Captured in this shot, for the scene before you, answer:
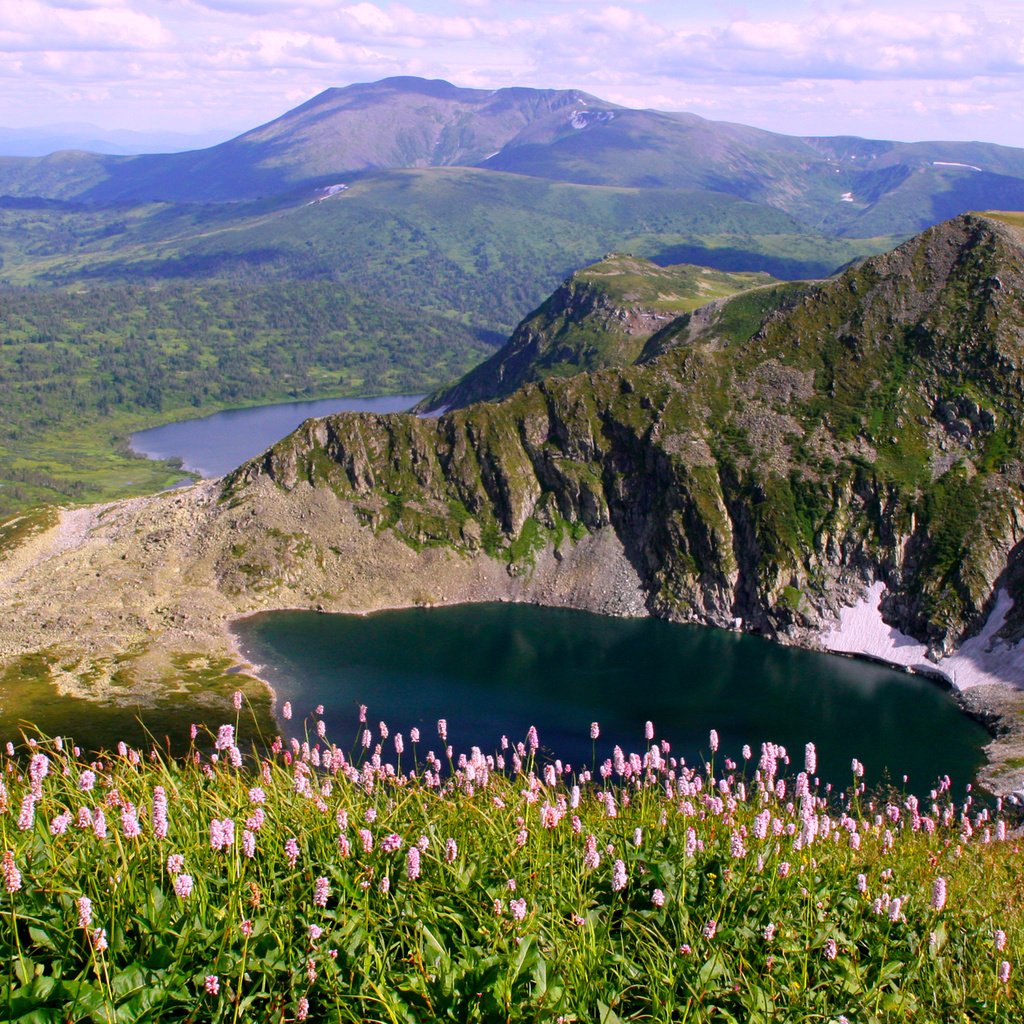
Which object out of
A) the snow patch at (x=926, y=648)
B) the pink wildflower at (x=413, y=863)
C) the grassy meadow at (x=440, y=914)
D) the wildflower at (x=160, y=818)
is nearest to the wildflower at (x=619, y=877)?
the grassy meadow at (x=440, y=914)

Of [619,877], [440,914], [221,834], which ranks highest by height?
[221,834]

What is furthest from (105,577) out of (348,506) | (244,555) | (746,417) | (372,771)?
(372,771)

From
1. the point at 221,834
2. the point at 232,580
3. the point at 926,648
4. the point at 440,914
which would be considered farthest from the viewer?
the point at 232,580

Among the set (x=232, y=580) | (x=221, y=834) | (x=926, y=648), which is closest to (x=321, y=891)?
(x=221, y=834)

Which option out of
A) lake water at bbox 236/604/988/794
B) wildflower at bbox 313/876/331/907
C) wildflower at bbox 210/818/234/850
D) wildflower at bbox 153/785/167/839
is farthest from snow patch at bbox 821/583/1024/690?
wildflower at bbox 153/785/167/839

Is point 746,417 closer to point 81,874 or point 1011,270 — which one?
point 1011,270

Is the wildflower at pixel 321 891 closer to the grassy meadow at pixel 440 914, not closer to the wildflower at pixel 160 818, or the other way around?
the grassy meadow at pixel 440 914

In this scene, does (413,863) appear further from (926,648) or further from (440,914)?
(926,648)

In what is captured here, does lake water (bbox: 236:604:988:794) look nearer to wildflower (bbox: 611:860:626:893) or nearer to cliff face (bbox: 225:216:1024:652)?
cliff face (bbox: 225:216:1024:652)
